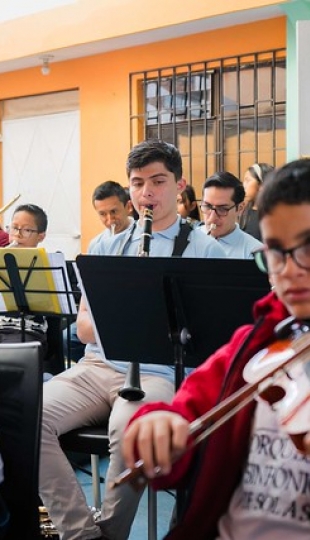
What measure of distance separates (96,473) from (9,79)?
6128 millimetres

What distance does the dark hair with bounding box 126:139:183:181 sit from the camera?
9.01 feet

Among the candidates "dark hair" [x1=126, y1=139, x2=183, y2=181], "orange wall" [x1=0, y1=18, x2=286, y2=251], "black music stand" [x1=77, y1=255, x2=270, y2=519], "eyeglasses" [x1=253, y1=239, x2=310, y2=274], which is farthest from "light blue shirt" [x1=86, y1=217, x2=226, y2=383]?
"orange wall" [x1=0, y1=18, x2=286, y2=251]

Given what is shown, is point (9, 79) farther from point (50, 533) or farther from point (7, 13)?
point (50, 533)

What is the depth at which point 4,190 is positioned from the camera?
27.7 feet

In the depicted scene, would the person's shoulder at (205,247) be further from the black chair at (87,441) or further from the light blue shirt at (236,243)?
the light blue shirt at (236,243)

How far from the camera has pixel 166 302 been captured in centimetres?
207

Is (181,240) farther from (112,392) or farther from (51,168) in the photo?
(51,168)

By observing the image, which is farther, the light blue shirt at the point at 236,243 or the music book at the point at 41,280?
the light blue shirt at the point at 236,243

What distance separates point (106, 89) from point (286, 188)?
6.32 m

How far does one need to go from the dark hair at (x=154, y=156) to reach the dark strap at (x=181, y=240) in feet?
0.70

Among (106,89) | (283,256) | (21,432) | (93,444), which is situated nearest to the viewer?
(283,256)

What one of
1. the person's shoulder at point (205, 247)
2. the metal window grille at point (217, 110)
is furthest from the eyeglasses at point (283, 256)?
the metal window grille at point (217, 110)

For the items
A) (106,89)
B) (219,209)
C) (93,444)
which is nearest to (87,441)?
(93,444)

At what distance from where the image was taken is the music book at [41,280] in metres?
3.36
